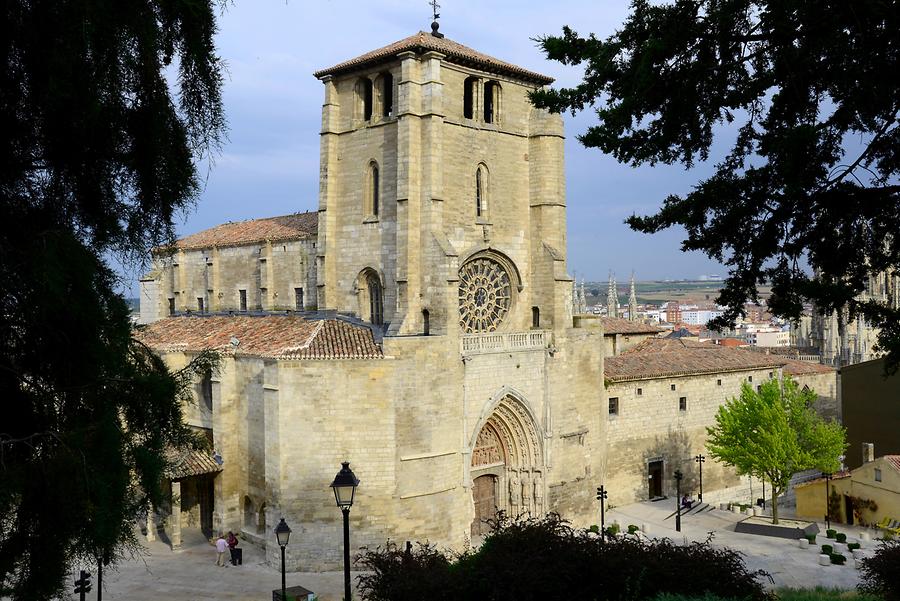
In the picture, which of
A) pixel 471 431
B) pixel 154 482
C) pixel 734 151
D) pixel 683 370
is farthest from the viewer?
pixel 683 370

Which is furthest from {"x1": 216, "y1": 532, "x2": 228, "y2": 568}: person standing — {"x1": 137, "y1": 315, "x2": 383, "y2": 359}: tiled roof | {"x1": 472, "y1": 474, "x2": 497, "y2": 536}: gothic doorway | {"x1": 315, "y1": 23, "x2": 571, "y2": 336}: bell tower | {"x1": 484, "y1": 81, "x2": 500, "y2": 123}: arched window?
{"x1": 484, "y1": 81, "x2": 500, "y2": 123}: arched window

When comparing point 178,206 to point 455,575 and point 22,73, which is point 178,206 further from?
point 455,575

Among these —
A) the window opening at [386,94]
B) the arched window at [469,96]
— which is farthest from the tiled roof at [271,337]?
the arched window at [469,96]

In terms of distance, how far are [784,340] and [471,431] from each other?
172278 mm

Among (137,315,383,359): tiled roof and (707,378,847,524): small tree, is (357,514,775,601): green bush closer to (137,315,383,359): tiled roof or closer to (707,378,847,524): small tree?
(137,315,383,359): tiled roof

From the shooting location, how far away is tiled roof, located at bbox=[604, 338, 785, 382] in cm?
3400

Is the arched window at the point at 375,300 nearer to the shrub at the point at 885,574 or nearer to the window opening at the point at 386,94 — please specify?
the window opening at the point at 386,94

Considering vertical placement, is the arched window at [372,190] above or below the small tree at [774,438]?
above

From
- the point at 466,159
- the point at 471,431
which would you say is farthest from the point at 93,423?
the point at 466,159

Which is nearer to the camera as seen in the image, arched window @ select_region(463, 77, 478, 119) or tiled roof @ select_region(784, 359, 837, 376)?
arched window @ select_region(463, 77, 478, 119)

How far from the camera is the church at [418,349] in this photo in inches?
958

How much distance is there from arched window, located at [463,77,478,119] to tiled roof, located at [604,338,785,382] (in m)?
11.9

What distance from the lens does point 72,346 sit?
8570 mm

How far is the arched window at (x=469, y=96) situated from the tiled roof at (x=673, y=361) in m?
11.9
